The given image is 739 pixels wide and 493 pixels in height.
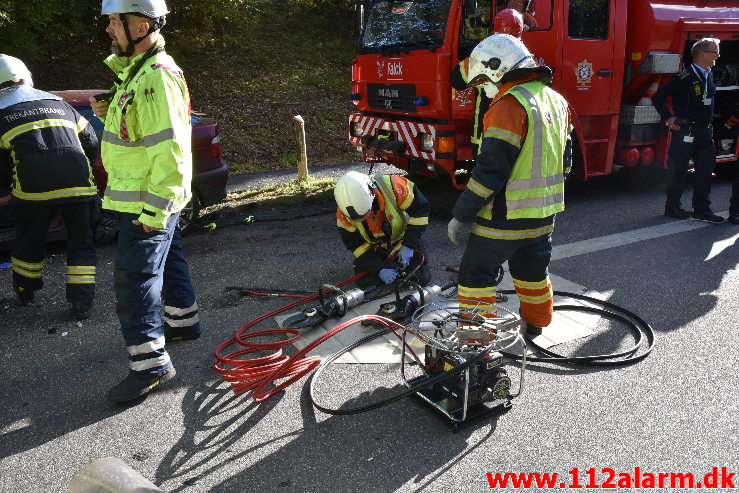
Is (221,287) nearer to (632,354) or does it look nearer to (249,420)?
(249,420)

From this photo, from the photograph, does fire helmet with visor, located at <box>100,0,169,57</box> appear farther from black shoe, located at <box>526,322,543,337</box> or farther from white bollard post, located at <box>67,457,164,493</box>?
black shoe, located at <box>526,322,543,337</box>

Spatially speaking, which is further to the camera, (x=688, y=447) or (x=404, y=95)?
(x=404, y=95)

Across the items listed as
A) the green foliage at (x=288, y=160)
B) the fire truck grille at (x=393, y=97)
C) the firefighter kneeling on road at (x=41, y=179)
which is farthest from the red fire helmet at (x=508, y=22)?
the green foliage at (x=288, y=160)

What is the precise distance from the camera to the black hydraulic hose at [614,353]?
137 inches

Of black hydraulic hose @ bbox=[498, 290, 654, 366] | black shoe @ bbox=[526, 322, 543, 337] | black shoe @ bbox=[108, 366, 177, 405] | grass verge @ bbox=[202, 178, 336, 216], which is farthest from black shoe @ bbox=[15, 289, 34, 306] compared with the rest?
black shoe @ bbox=[526, 322, 543, 337]

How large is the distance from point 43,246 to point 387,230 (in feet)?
8.63

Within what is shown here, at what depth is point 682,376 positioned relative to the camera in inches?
132

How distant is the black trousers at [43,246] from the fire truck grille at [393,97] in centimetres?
369

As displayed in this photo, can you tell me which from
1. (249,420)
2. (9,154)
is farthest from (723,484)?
(9,154)

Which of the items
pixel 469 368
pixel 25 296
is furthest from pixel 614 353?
pixel 25 296

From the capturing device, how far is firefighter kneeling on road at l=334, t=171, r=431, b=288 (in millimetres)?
4352

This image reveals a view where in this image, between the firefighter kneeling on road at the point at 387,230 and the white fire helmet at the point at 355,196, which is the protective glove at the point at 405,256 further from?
the white fire helmet at the point at 355,196

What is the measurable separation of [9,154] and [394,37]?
4.37m

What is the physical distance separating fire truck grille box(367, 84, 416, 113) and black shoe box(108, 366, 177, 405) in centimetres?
446
